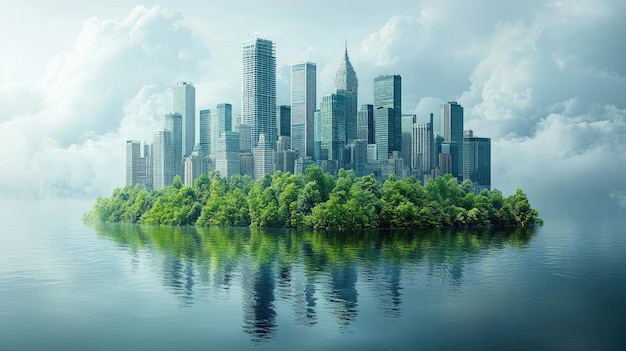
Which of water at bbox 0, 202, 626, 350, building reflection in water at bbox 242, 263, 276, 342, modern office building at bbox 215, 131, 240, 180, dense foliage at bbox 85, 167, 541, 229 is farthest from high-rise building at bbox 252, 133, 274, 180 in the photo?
building reflection in water at bbox 242, 263, 276, 342

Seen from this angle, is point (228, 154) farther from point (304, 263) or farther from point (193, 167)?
point (304, 263)

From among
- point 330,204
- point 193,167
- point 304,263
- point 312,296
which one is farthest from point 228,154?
point 312,296

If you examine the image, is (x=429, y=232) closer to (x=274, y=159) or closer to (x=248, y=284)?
(x=248, y=284)

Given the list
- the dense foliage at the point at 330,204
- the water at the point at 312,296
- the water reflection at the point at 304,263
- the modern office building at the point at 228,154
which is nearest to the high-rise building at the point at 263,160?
the modern office building at the point at 228,154

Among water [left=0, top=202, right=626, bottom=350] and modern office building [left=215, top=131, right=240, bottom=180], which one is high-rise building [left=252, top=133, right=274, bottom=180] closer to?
modern office building [left=215, top=131, right=240, bottom=180]

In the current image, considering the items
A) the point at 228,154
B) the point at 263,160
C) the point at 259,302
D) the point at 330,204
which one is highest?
the point at 228,154

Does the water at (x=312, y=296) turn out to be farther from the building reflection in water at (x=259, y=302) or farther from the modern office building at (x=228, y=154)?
the modern office building at (x=228, y=154)
